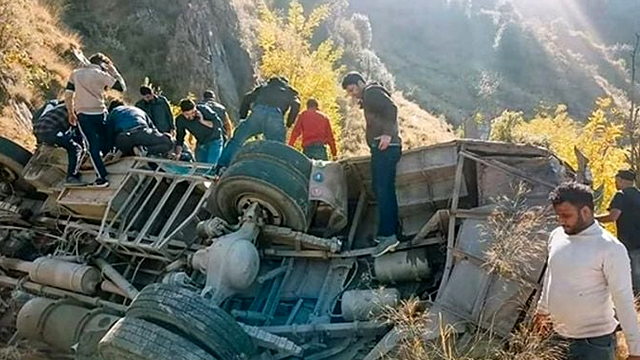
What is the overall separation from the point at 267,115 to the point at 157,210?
147 cm

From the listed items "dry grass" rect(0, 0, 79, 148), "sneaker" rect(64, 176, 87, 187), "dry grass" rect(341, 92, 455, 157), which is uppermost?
"sneaker" rect(64, 176, 87, 187)

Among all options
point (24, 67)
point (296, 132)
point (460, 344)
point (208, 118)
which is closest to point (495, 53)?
point (24, 67)

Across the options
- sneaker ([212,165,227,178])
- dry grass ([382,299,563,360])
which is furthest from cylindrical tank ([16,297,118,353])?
dry grass ([382,299,563,360])

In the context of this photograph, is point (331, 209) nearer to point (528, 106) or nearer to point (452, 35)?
point (528, 106)

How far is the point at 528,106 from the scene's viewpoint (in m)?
67.3

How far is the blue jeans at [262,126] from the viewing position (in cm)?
733

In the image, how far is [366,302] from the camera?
550cm

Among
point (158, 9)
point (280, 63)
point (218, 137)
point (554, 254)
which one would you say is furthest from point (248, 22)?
point (554, 254)

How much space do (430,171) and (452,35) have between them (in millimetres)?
76774

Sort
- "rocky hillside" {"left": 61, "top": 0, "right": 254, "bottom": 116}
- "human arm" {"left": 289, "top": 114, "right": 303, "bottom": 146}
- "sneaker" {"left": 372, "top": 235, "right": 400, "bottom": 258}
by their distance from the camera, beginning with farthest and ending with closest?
"rocky hillside" {"left": 61, "top": 0, "right": 254, "bottom": 116} → "human arm" {"left": 289, "top": 114, "right": 303, "bottom": 146} → "sneaker" {"left": 372, "top": 235, "right": 400, "bottom": 258}

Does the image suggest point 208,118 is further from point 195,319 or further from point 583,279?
point 583,279

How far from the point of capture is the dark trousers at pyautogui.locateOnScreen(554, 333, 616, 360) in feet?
12.2

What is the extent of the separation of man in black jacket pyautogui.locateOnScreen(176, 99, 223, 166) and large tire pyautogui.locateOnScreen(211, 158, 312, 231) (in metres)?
2.39

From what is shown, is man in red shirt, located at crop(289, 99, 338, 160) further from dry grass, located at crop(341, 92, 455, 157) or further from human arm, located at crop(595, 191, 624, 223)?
dry grass, located at crop(341, 92, 455, 157)
